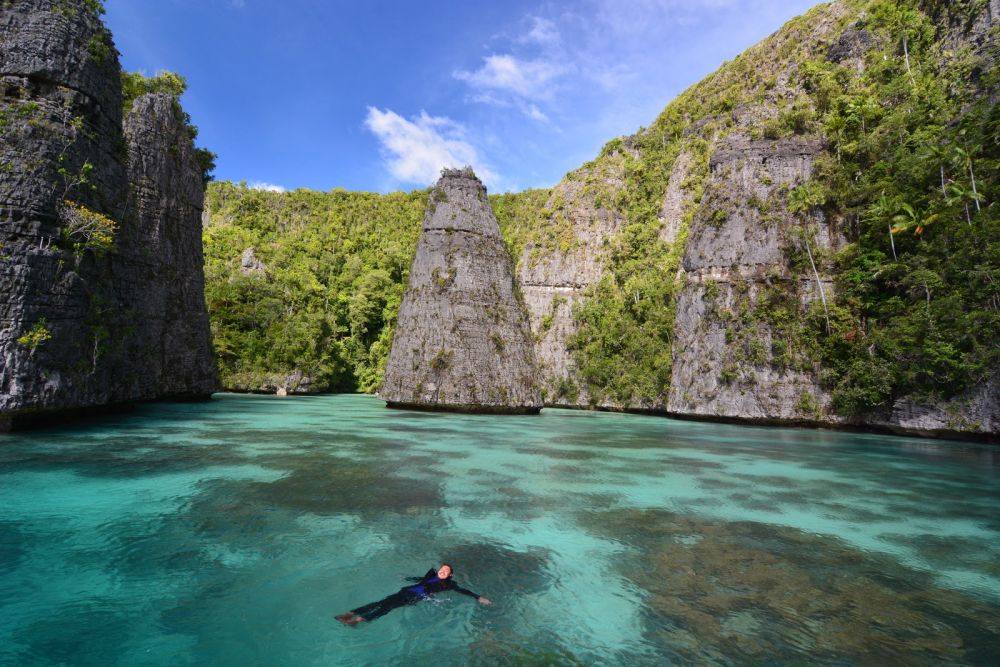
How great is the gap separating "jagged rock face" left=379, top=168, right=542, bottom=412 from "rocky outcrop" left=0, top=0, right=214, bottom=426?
952cm

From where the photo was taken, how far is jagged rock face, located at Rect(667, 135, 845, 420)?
24.2m

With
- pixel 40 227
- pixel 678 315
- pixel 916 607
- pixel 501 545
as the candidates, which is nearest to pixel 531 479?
pixel 501 545

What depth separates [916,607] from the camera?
13.9 ft

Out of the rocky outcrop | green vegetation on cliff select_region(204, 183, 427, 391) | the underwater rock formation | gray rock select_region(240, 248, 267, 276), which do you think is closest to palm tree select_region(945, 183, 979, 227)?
the underwater rock formation

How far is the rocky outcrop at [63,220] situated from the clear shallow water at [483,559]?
2.05m

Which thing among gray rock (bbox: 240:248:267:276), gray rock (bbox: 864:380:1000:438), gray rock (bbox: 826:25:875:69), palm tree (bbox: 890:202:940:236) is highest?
gray rock (bbox: 826:25:875:69)

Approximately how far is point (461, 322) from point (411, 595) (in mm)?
16676

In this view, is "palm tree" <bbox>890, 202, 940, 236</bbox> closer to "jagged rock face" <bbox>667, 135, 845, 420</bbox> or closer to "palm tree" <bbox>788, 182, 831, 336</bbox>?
"jagged rock face" <bbox>667, 135, 845, 420</bbox>

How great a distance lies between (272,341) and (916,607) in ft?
139

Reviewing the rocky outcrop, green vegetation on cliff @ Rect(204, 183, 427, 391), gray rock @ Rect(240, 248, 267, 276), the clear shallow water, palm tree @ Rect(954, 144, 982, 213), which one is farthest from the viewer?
gray rock @ Rect(240, 248, 267, 276)

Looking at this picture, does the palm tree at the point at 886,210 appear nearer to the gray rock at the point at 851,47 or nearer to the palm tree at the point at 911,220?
the palm tree at the point at 911,220

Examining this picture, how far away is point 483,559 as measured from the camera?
5.07 m

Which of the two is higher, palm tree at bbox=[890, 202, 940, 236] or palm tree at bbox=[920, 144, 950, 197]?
palm tree at bbox=[920, 144, 950, 197]

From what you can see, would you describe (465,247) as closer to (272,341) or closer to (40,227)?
(40,227)
